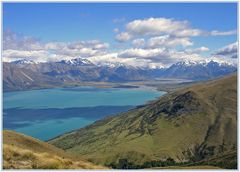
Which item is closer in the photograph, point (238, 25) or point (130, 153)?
point (238, 25)

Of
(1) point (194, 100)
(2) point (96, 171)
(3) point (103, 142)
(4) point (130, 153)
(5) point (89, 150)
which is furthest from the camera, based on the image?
(1) point (194, 100)

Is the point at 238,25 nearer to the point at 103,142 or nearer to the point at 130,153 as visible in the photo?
the point at 130,153

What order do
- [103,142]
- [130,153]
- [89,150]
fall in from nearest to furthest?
[130,153] → [89,150] → [103,142]

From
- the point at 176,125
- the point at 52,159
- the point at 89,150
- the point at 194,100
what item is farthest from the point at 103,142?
the point at 52,159

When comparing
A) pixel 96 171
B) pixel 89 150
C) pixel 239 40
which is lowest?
pixel 89 150

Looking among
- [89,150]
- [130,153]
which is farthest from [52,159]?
[89,150]

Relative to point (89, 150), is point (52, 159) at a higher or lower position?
higher
